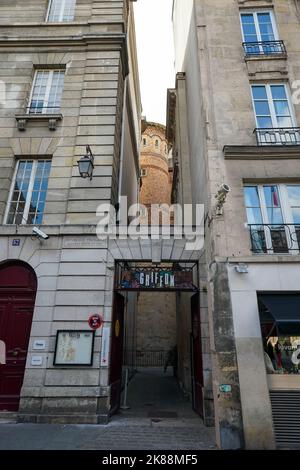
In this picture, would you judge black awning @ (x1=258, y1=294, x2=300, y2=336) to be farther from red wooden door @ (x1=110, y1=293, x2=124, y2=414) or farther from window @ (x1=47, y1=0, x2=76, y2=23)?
window @ (x1=47, y1=0, x2=76, y2=23)

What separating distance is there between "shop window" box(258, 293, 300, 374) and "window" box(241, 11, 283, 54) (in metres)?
8.25

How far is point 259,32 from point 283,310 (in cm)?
958

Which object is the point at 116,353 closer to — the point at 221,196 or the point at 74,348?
the point at 74,348

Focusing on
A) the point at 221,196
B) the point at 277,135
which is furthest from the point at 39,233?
the point at 277,135

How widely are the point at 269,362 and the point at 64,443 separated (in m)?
4.64

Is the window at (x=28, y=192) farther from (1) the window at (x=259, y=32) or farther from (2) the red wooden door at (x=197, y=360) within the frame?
(1) the window at (x=259, y=32)

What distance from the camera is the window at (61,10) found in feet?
40.3

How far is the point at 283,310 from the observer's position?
6324 mm

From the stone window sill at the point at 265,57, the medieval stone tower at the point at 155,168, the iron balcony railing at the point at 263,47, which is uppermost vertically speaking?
the medieval stone tower at the point at 155,168

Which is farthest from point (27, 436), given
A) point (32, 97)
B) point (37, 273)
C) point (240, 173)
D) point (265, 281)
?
point (32, 97)

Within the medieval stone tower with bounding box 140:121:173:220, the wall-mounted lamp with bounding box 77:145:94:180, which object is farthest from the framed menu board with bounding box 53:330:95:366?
the medieval stone tower with bounding box 140:121:173:220

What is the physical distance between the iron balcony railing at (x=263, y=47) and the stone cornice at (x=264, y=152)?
4027 millimetres

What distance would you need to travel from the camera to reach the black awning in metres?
5.96

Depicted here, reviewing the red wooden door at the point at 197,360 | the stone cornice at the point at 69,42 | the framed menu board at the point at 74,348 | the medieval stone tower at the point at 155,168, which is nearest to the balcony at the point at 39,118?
the stone cornice at the point at 69,42
